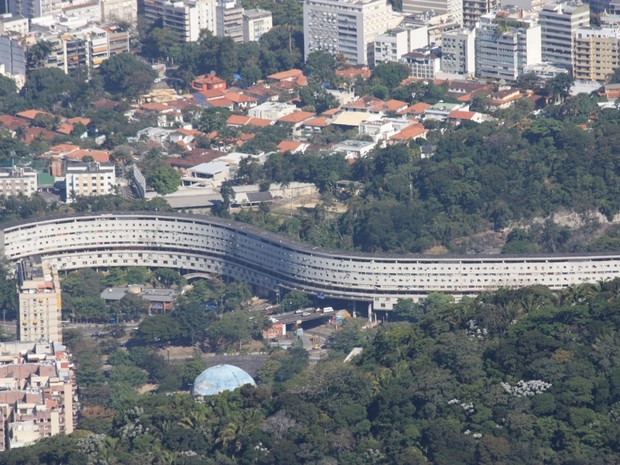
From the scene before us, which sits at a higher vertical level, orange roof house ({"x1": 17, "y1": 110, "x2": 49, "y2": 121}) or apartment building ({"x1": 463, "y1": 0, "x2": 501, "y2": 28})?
apartment building ({"x1": 463, "y1": 0, "x2": 501, "y2": 28})

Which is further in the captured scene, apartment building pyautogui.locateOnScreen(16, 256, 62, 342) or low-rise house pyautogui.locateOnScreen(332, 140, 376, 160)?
low-rise house pyautogui.locateOnScreen(332, 140, 376, 160)

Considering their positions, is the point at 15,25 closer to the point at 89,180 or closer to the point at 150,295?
the point at 89,180

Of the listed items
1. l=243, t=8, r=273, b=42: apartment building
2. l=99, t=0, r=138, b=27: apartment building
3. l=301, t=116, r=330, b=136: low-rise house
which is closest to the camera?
l=301, t=116, r=330, b=136: low-rise house

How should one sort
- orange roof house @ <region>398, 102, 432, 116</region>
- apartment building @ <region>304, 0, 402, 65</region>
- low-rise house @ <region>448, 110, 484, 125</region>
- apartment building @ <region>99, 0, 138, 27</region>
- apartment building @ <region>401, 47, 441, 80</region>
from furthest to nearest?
apartment building @ <region>99, 0, 138, 27</region> → apartment building @ <region>304, 0, 402, 65</region> → apartment building @ <region>401, 47, 441, 80</region> → orange roof house @ <region>398, 102, 432, 116</region> → low-rise house @ <region>448, 110, 484, 125</region>

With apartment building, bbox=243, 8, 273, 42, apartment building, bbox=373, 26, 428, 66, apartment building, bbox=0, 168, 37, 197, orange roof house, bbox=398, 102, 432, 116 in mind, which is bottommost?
apartment building, bbox=0, 168, 37, 197

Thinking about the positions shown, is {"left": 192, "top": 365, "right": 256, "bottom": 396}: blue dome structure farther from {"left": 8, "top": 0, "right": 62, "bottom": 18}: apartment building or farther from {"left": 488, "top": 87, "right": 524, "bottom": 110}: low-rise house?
{"left": 8, "top": 0, "right": 62, "bottom": 18}: apartment building

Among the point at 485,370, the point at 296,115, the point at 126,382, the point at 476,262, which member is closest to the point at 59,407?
the point at 126,382

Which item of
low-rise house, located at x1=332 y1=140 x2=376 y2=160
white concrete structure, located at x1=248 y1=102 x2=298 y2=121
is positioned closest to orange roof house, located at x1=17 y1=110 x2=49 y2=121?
white concrete structure, located at x1=248 y1=102 x2=298 y2=121
